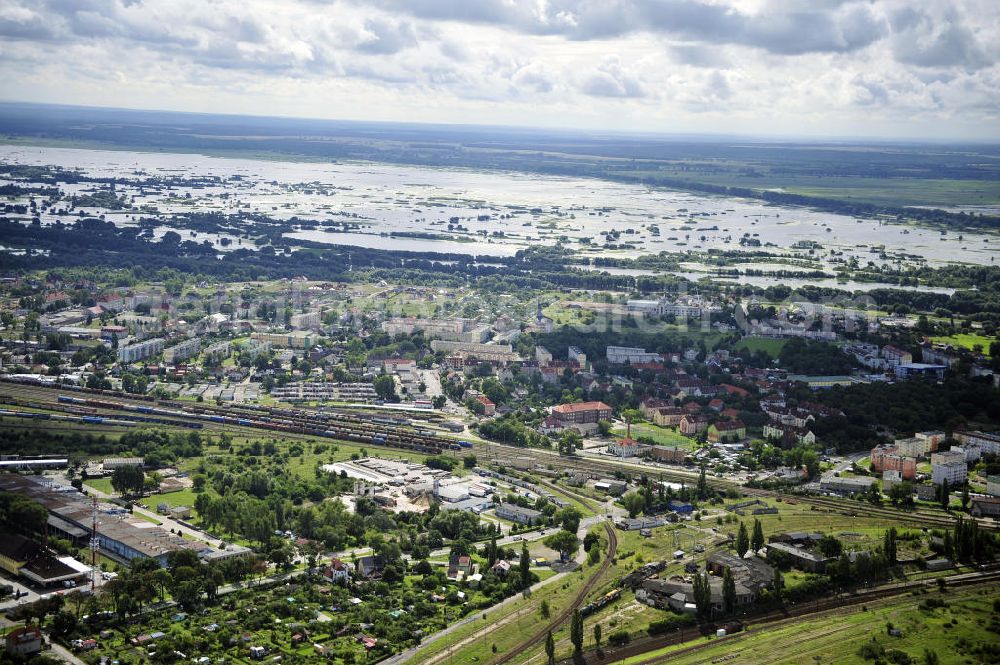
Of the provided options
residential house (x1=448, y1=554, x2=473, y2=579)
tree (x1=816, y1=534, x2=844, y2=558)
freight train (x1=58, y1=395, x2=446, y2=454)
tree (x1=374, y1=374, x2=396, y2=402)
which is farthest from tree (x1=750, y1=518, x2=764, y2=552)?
tree (x1=374, y1=374, x2=396, y2=402)

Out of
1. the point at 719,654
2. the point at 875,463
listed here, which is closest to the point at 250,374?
the point at 875,463

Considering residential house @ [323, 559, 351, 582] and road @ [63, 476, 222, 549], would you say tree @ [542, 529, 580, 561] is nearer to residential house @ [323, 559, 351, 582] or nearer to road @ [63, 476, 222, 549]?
residential house @ [323, 559, 351, 582]

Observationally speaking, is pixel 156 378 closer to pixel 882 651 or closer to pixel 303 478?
pixel 303 478

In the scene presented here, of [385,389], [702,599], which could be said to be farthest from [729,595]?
[385,389]

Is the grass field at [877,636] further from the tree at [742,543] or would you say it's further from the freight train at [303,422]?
the freight train at [303,422]

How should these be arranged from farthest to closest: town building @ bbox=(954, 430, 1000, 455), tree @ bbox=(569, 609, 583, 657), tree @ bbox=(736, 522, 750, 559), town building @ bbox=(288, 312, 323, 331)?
town building @ bbox=(288, 312, 323, 331) → town building @ bbox=(954, 430, 1000, 455) → tree @ bbox=(736, 522, 750, 559) → tree @ bbox=(569, 609, 583, 657)

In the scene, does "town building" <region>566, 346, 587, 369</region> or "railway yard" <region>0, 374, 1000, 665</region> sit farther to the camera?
"town building" <region>566, 346, 587, 369</region>
